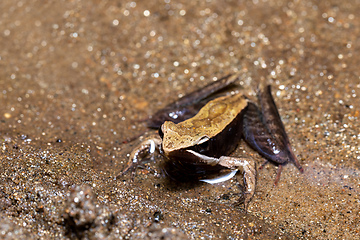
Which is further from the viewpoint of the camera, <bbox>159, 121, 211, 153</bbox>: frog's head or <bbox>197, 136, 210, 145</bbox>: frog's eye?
<bbox>197, 136, 210, 145</bbox>: frog's eye

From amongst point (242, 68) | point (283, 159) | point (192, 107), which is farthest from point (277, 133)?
point (242, 68)

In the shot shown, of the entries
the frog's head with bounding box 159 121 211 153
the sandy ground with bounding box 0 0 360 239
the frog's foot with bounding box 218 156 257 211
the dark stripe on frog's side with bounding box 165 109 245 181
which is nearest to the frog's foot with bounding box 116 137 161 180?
the sandy ground with bounding box 0 0 360 239

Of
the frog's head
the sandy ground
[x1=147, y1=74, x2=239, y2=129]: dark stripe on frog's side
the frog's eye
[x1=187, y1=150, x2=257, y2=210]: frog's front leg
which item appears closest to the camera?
the sandy ground

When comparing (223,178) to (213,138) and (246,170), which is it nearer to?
(246,170)

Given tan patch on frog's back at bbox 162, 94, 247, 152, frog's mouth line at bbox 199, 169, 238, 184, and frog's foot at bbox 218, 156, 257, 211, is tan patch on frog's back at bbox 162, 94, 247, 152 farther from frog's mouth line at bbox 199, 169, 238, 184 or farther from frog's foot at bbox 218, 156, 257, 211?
frog's mouth line at bbox 199, 169, 238, 184

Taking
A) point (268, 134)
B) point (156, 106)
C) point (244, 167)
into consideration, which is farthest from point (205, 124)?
point (156, 106)

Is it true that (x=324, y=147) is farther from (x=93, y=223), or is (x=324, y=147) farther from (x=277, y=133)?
(x=93, y=223)
